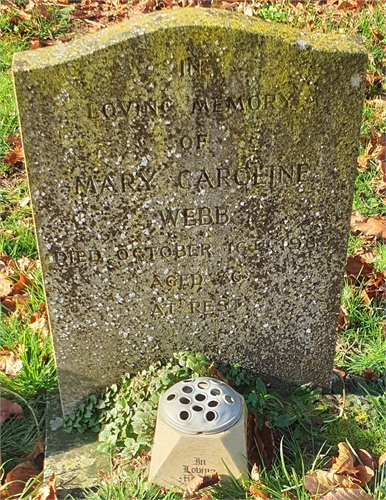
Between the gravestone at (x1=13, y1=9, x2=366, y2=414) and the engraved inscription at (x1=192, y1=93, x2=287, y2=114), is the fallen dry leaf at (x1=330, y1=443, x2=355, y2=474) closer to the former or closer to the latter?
the gravestone at (x1=13, y1=9, x2=366, y2=414)

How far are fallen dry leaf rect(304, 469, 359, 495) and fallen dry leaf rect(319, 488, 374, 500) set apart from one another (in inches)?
1.5

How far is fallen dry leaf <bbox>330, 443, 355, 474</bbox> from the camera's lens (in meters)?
2.28

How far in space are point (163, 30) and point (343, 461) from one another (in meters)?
1.62

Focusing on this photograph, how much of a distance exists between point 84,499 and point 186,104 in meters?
1.46

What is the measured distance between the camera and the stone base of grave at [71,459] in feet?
7.73

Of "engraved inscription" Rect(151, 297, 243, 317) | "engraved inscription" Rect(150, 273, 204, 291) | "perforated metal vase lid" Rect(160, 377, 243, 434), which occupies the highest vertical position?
"engraved inscription" Rect(150, 273, 204, 291)

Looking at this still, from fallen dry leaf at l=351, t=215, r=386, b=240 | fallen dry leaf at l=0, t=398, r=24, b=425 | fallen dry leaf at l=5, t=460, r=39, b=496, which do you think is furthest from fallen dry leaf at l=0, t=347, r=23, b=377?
fallen dry leaf at l=351, t=215, r=386, b=240

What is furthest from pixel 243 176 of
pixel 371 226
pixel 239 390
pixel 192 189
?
pixel 371 226

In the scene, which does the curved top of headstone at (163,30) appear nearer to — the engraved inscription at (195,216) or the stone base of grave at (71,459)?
the engraved inscription at (195,216)

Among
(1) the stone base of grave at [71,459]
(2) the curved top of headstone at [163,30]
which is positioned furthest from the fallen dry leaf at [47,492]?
(2) the curved top of headstone at [163,30]

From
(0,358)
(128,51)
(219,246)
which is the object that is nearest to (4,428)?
(0,358)

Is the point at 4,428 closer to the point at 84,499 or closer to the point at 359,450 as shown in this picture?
the point at 84,499

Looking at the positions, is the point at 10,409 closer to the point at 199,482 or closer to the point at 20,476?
the point at 20,476

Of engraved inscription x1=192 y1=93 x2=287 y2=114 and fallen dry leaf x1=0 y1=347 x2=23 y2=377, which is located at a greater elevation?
engraved inscription x1=192 y1=93 x2=287 y2=114
